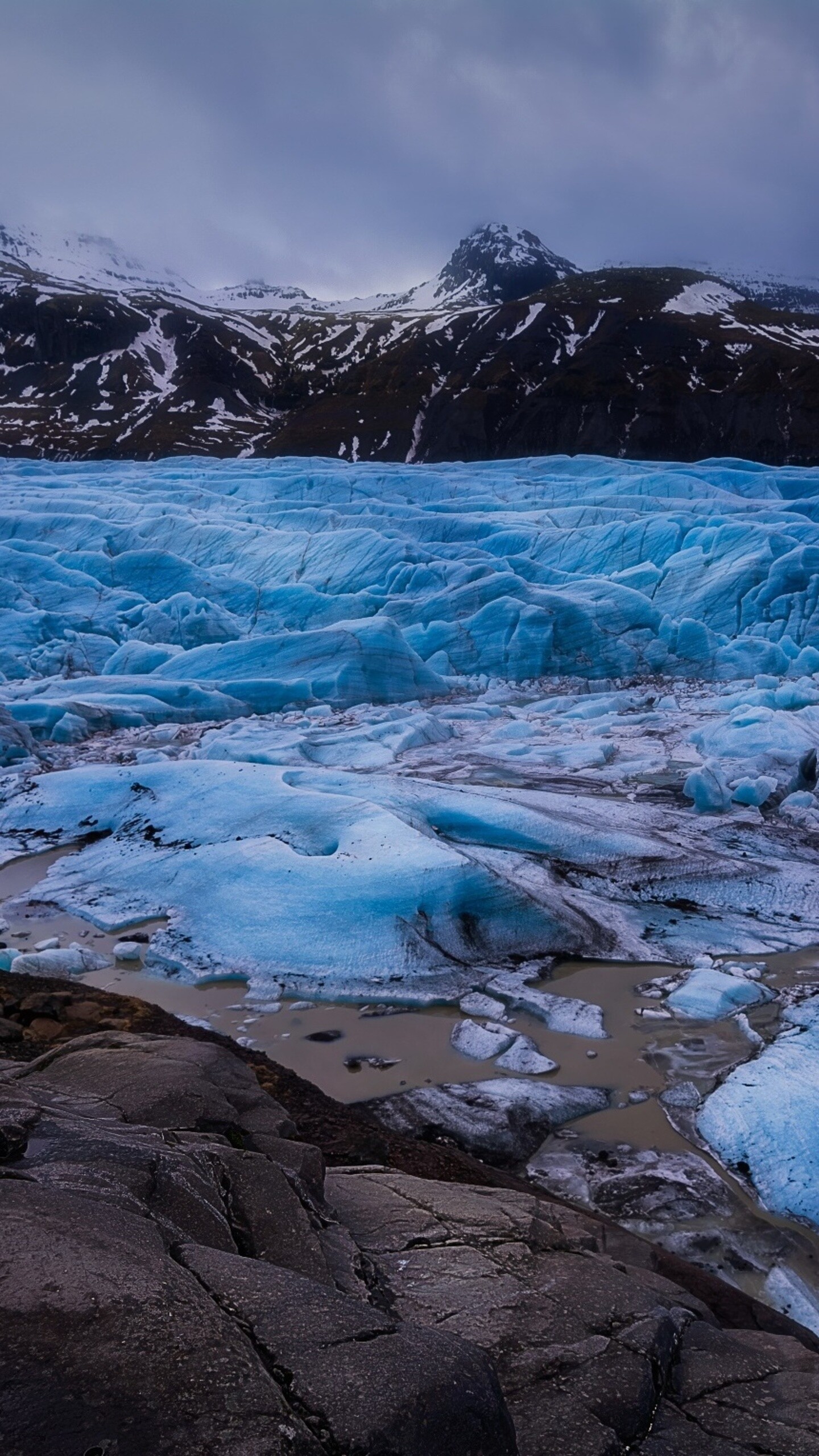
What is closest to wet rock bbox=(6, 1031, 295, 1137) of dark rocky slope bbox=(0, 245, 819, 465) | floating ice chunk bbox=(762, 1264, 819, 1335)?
floating ice chunk bbox=(762, 1264, 819, 1335)

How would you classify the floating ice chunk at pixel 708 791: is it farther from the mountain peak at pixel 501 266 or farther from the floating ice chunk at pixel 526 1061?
the mountain peak at pixel 501 266

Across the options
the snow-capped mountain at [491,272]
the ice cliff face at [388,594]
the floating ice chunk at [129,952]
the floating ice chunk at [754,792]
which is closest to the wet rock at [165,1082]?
the floating ice chunk at [129,952]

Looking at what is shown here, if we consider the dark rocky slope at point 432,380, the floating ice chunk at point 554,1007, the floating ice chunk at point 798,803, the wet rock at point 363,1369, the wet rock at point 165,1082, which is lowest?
the floating ice chunk at point 554,1007

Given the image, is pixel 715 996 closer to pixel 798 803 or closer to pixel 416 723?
pixel 798 803

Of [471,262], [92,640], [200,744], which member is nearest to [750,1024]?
[200,744]

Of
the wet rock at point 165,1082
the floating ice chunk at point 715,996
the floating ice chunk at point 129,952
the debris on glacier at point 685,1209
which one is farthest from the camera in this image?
the floating ice chunk at point 129,952

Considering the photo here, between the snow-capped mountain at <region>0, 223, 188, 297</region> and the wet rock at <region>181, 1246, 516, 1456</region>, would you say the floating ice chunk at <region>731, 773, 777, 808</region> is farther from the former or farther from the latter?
the snow-capped mountain at <region>0, 223, 188, 297</region>

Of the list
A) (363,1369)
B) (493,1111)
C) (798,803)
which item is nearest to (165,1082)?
(363,1369)
